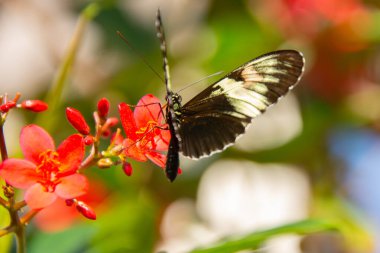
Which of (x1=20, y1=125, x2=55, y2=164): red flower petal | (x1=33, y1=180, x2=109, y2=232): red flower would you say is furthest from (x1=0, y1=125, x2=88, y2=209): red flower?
(x1=33, y1=180, x2=109, y2=232): red flower

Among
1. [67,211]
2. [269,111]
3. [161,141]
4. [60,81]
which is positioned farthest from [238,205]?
[161,141]

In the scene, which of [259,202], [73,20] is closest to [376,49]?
[259,202]

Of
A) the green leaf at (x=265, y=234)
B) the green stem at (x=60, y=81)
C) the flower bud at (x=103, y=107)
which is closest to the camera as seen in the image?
the flower bud at (x=103, y=107)

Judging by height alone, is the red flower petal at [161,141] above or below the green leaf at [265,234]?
above

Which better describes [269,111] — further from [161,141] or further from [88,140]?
[88,140]

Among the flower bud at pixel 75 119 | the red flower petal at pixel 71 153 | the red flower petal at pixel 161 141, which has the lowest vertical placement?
the red flower petal at pixel 71 153

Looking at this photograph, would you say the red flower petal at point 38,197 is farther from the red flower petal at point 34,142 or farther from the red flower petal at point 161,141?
the red flower petal at point 161,141

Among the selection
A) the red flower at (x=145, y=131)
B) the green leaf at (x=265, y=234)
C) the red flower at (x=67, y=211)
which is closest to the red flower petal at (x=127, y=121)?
the red flower at (x=145, y=131)
